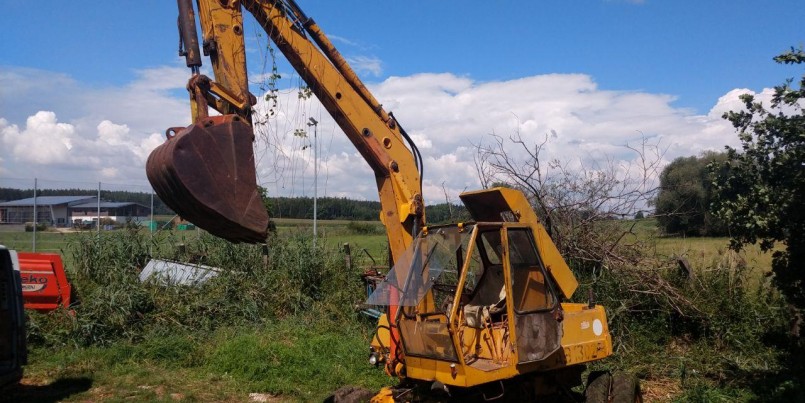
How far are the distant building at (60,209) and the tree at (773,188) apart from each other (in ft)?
44.1

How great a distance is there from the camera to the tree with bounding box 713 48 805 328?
7941 mm

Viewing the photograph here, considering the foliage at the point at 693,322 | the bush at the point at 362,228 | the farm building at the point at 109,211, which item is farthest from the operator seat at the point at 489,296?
the bush at the point at 362,228

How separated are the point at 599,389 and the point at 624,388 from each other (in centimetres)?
25

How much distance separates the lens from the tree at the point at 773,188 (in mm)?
7941

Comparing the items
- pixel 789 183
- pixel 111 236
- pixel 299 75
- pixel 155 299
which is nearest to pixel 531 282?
pixel 299 75

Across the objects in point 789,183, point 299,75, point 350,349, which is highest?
point 299,75

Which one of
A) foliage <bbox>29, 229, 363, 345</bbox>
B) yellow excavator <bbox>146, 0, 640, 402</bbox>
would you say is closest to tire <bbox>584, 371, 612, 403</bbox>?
yellow excavator <bbox>146, 0, 640, 402</bbox>

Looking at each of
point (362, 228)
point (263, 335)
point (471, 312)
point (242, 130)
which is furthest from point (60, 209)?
point (471, 312)

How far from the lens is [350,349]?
1064 centimetres

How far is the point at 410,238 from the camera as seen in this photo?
7125mm

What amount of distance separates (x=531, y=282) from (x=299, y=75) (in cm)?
308

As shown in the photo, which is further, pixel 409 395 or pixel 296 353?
pixel 296 353

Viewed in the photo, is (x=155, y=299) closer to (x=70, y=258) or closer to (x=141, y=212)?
(x=70, y=258)

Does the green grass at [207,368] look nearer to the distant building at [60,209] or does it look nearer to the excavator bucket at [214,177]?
the excavator bucket at [214,177]
